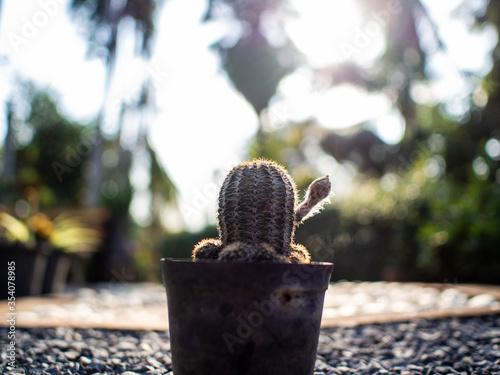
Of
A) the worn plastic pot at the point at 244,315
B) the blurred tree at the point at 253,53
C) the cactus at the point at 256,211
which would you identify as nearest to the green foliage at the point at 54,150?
the blurred tree at the point at 253,53

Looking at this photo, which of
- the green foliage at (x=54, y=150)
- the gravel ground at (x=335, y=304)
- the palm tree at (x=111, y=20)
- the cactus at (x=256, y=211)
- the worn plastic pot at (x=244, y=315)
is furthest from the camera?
the green foliage at (x=54, y=150)

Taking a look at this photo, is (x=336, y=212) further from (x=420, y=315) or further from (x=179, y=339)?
(x=179, y=339)

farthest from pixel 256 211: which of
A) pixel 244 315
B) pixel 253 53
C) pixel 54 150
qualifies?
pixel 54 150

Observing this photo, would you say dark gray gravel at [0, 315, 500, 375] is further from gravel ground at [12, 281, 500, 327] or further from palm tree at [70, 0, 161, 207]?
palm tree at [70, 0, 161, 207]

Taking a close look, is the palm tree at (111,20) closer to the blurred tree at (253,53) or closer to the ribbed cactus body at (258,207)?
the blurred tree at (253,53)

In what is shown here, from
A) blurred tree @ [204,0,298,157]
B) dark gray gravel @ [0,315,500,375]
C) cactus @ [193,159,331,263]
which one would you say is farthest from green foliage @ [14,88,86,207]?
cactus @ [193,159,331,263]

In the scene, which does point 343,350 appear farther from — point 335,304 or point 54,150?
point 54,150
